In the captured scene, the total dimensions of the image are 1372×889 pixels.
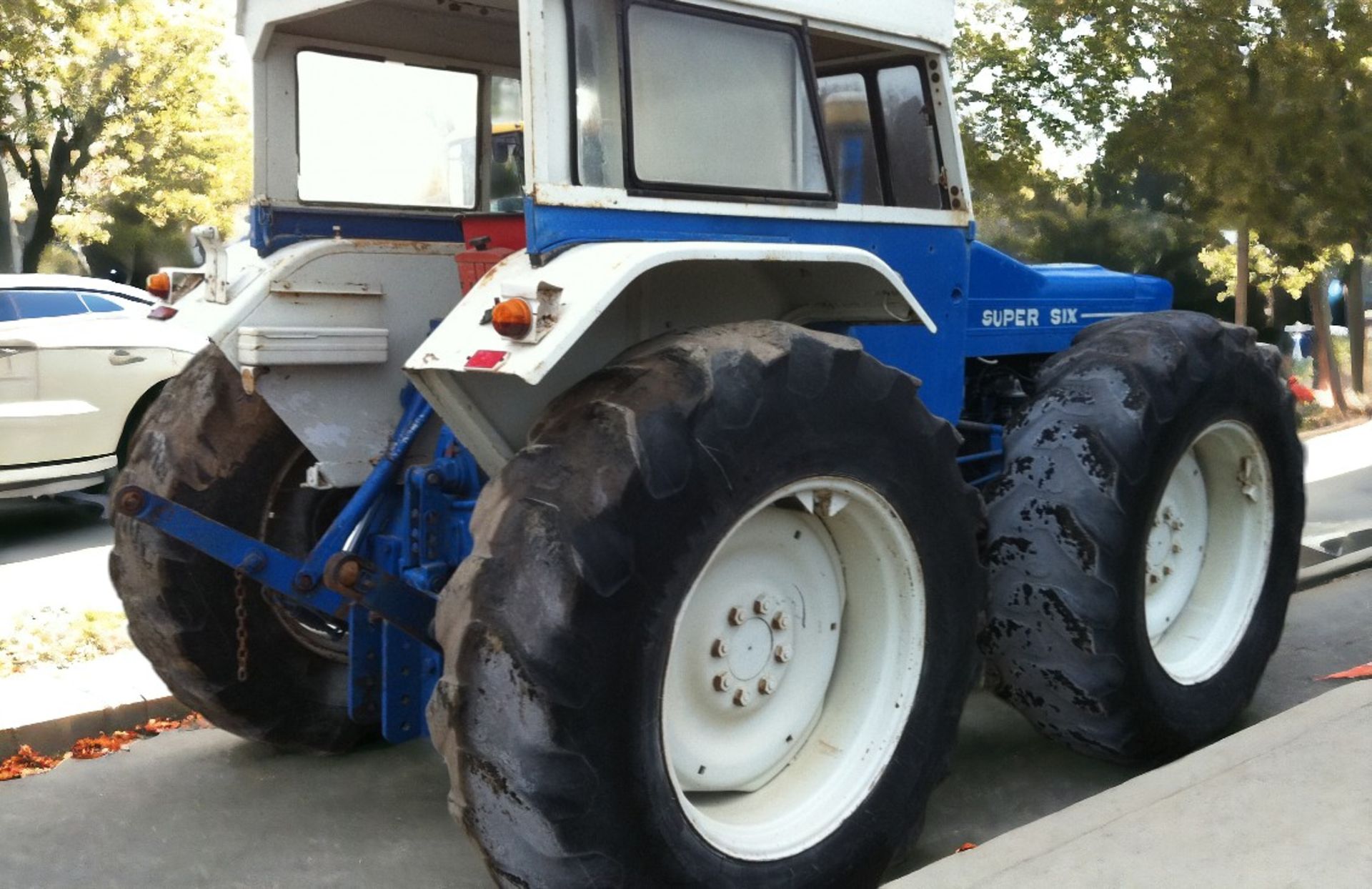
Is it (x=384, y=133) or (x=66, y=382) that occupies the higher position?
(x=384, y=133)

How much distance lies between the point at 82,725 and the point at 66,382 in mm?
4324

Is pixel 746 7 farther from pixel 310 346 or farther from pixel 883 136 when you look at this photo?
pixel 310 346

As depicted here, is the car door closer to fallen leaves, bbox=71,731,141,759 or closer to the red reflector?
fallen leaves, bbox=71,731,141,759

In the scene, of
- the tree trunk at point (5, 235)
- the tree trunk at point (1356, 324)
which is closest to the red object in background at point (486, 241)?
the tree trunk at point (1356, 324)

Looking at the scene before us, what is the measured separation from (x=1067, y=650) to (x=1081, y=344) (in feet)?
3.57

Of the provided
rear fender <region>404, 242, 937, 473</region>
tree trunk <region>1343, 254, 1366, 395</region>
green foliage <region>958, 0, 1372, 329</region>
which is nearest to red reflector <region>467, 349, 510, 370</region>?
rear fender <region>404, 242, 937, 473</region>

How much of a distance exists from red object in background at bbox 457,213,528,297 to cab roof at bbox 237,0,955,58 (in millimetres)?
620

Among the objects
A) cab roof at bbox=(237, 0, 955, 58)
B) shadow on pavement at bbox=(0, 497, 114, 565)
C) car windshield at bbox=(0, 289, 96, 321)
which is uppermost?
cab roof at bbox=(237, 0, 955, 58)

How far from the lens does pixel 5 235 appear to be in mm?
20531

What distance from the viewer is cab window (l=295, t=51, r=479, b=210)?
16.0ft

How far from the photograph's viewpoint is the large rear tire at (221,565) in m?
4.56

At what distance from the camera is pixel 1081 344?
4.82 m

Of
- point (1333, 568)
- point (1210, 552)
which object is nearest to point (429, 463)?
point (1210, 552)

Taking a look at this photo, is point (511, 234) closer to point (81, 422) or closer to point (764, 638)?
point (764, 638)
